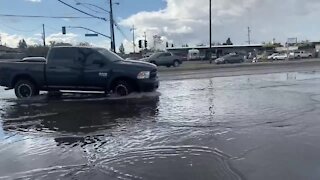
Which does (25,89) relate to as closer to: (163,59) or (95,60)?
(95,60)

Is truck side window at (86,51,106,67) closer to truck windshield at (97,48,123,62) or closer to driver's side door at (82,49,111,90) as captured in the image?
driver's side door at (82,49,111,90)

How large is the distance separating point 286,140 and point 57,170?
3.65 m

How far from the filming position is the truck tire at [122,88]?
1430 cm

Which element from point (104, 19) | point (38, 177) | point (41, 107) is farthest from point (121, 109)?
point (104, 19)

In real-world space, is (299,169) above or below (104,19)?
below

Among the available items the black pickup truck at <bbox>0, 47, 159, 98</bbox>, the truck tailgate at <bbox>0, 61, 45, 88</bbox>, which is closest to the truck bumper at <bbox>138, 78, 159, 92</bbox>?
the black pickup truck at <bbox>0, 47, 159, 98</bbox>

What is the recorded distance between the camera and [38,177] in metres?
5.41

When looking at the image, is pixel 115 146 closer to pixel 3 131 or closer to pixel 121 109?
pixel 3 131

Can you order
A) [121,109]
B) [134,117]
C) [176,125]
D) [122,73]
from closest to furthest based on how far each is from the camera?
[176,125]
[134,117]
[121,109]
[122,73]

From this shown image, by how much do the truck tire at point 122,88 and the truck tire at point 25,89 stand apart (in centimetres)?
301

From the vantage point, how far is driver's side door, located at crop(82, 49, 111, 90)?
1436cm

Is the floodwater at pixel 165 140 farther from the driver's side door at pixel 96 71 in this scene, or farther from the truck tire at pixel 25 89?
the truck tire at pixel 25 89

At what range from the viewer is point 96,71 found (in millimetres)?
14430

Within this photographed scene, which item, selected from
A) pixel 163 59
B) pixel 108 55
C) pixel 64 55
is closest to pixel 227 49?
pixel 163 59
